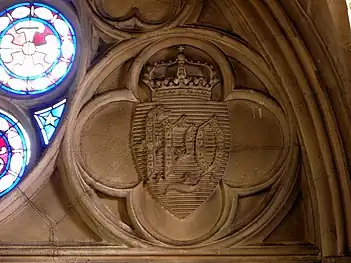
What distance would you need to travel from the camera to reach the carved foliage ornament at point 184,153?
14.0 ft

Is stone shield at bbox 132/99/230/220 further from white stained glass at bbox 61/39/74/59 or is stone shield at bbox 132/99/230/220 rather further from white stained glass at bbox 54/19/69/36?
white stained glass at bbox 54/19/69/36

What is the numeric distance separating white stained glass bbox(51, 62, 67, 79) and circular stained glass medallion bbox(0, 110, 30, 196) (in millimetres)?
390

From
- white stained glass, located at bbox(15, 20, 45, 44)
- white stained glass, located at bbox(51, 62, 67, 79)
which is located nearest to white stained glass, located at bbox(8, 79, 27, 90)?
white stained glass, located at bbox(51, 62, 67, 79)

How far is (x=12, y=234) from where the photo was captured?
13.8 feet

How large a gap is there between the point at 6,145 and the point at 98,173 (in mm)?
628

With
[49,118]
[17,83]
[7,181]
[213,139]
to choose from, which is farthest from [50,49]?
[213,139]

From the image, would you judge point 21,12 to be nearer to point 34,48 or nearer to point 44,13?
point 44,13

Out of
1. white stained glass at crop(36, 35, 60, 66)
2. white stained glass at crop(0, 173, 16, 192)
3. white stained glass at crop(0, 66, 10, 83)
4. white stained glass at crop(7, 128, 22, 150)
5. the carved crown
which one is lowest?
white stained glass at crop(0, 173, 16, 192)

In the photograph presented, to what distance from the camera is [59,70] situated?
4629 millimetres

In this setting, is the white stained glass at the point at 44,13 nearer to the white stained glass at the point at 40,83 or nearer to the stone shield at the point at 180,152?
the white stained glass at the point at 40,83

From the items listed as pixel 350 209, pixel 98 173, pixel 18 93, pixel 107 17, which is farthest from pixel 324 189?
pixel 18 93

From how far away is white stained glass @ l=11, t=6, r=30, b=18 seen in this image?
15.6ft

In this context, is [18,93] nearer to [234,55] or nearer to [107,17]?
[107,17]

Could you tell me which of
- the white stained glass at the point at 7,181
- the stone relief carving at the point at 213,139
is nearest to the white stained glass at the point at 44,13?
the stone relief carving at the point at 213,139
